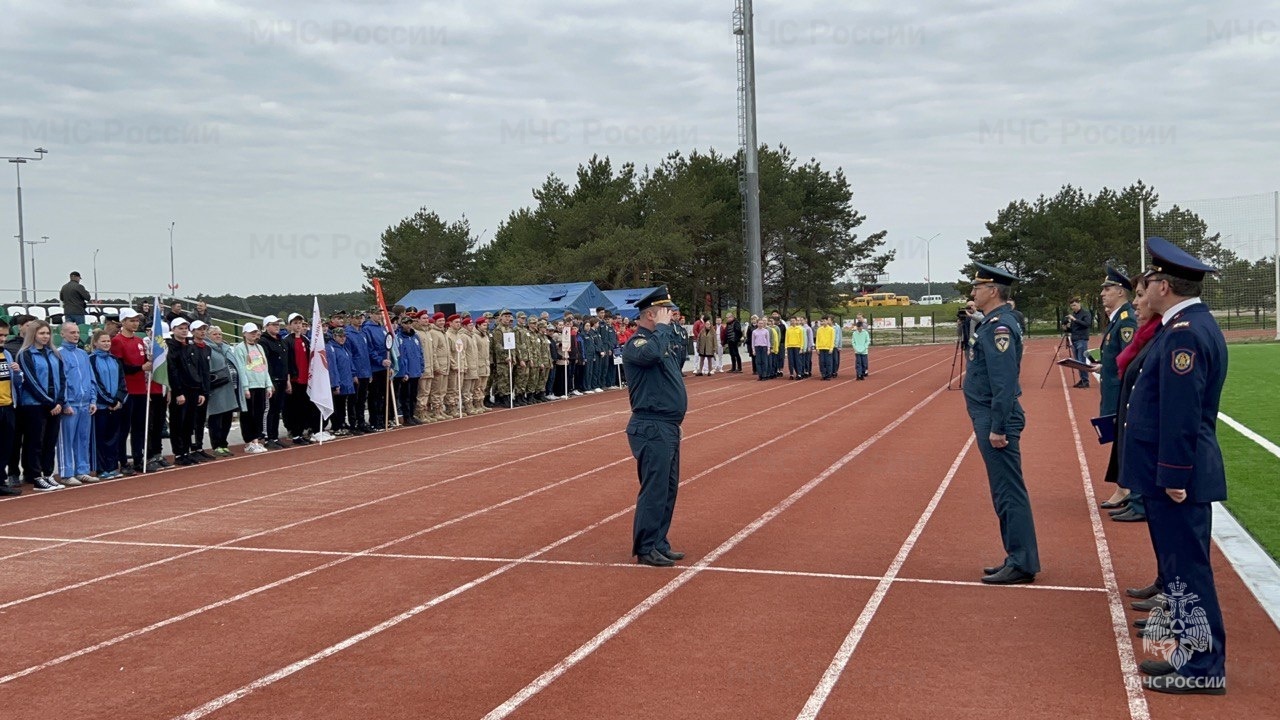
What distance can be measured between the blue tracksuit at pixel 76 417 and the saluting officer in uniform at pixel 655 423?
25.7 ft

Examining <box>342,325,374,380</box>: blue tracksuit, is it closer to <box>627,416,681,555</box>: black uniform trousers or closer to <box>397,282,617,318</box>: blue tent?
<box>627,416,681,555</box>: black uniform trousers

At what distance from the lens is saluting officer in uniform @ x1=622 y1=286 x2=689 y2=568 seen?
762 cm

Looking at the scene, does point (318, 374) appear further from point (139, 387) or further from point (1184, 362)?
point (1184, 362)

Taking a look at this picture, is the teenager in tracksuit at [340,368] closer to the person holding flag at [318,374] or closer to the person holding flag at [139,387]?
the person holding flag at [318,374]

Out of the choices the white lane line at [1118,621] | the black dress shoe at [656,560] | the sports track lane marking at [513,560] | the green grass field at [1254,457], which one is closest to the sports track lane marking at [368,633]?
the black dress shoe at [656,560]

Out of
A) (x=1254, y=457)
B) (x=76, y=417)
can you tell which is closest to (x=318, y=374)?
(x=76, y=417)

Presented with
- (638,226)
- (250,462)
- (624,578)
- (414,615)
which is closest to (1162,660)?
(624,578)

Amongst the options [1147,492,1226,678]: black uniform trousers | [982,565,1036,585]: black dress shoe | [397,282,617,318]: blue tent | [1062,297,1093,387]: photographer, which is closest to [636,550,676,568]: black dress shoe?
[982,565,1036,585]: black dress shoe

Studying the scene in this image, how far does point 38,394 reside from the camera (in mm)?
11961

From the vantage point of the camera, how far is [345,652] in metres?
5.74

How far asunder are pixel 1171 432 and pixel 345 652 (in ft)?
13.9

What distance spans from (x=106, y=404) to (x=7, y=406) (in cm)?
126

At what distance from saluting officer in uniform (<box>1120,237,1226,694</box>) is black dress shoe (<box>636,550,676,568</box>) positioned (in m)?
3.36

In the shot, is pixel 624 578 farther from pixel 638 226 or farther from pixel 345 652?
pixel 638 226
